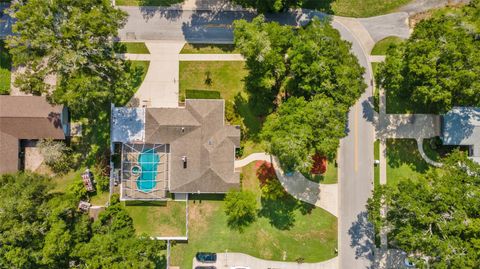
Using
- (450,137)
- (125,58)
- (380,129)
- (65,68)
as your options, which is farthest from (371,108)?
(65,68)

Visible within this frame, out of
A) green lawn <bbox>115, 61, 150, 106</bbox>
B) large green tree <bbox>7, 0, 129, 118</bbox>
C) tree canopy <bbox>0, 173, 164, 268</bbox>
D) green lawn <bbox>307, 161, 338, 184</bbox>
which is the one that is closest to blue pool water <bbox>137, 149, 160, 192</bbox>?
tree canopy <bbox>0, 173, 164, 268</bbox>

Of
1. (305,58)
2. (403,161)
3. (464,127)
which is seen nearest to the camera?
(305,58)

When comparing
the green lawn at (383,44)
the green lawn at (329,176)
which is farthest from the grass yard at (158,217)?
the green lawn at (383,44)

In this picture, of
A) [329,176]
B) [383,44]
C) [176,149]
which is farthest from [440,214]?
[176,149]

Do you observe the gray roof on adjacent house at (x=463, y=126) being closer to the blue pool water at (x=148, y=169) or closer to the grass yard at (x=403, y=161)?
the grass yard at (x=403, y=161)

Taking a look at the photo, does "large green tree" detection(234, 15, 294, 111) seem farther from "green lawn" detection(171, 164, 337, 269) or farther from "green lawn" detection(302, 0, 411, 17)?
"green lawn" detection(171, 164, 337, 269)

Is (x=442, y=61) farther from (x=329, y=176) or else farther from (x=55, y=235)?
(x=55, y=235)
